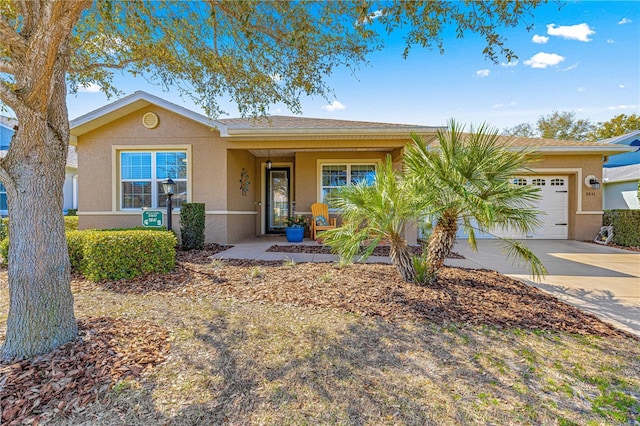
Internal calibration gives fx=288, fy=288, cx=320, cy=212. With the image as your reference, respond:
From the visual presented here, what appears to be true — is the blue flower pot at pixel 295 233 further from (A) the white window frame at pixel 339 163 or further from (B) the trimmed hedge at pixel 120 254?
(B) the trimmed hedge at pixel 120 254

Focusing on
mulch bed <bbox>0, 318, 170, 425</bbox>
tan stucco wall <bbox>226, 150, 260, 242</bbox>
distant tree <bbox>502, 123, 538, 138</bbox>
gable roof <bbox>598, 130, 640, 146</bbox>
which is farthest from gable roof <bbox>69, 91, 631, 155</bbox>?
distant tree <bbox>502, 123, 538, 138</bbox>

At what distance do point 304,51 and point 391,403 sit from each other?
377 cm

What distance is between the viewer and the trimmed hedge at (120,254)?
14.5ft

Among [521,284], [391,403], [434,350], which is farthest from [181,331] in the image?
[521,284]

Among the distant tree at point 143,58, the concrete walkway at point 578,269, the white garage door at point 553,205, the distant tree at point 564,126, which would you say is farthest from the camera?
the distant tree at point 564,126

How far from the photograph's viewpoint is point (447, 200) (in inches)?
148

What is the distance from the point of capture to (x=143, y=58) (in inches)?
172

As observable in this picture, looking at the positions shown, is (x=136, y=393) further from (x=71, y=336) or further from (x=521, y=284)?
(x=521, y=284)

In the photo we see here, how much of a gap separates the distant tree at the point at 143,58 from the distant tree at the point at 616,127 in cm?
2863

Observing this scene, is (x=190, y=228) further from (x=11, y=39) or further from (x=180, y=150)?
(x=11, y=39)

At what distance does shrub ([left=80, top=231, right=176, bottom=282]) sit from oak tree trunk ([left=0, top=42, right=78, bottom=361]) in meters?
2.19

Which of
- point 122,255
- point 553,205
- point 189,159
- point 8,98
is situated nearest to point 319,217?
point 189,159

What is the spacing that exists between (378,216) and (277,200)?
768 cm

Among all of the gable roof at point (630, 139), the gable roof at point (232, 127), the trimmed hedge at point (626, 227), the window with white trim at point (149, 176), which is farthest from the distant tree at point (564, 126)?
the window with white trim at point (149, 176)
